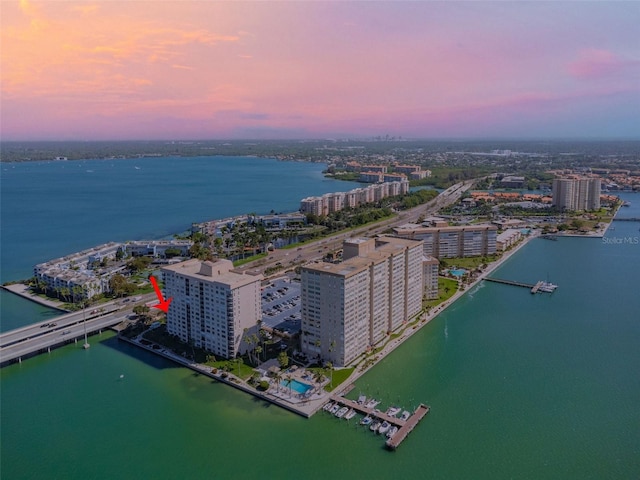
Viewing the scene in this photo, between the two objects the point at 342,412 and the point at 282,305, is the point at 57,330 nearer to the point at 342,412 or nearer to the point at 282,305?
the point at 282,305

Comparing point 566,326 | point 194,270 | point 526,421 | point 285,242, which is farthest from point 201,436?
point 285,242

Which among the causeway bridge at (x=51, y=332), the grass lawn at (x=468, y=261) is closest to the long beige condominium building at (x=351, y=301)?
the causeway bridge at (x=51, y=332)

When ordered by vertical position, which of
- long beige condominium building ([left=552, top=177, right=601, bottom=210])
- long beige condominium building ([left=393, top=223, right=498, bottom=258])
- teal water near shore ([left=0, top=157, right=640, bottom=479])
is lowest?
teal water near shore ([left=0, top=157, right=640, bottom=479])

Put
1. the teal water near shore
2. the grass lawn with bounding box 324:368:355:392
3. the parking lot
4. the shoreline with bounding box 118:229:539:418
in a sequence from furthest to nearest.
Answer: the parking lot, the grass lawn with bounding box 324:368:355:392, the shoreline with bounding box 118:229:539:418, the teal water near shore

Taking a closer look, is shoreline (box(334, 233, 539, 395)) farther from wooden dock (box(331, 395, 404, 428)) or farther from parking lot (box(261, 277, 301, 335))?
parking lot (box(261, 277, 301, 335))

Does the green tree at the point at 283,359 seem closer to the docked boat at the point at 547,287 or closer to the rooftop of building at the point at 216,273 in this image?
the rooftop of building at the point at 216,273

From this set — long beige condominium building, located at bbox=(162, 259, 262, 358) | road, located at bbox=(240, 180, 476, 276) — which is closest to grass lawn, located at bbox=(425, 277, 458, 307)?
road, located at bbox=(240, 180, 476, 276)

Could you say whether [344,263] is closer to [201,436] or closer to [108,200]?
[201,436]
